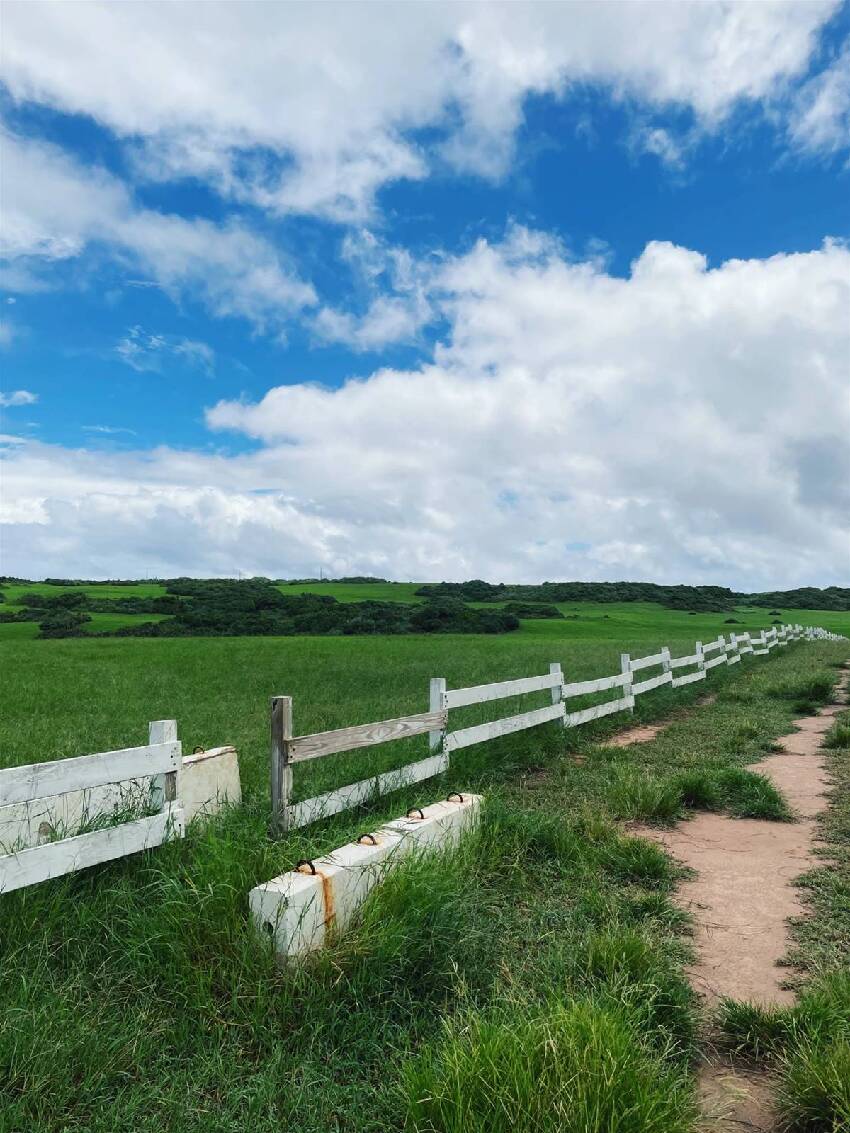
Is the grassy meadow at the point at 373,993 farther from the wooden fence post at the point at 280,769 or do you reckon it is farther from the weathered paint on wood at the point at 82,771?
the weathered paint on wood at the point at 82,771

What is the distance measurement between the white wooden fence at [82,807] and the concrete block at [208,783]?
0.32m

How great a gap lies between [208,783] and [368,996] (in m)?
2.95

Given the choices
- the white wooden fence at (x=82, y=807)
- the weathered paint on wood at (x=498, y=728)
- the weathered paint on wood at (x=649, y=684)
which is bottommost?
the weathered paint on wood at (x=649, y=684)

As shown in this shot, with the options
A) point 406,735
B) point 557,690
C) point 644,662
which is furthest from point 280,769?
point 644,662

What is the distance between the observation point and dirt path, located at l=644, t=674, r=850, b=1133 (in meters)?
3.41

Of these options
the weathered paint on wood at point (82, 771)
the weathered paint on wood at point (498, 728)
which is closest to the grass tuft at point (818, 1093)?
the weathered paint on wood at point (82, 771)

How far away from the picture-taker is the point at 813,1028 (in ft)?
11.5

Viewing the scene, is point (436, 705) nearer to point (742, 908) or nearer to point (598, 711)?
point (742, 908)

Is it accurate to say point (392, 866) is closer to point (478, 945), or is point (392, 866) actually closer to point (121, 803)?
point (478, 945)

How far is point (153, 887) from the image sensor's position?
4773 millimetres

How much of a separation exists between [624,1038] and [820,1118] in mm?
809

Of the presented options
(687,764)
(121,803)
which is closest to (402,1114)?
(121,803)

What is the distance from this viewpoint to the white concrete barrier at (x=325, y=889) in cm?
398

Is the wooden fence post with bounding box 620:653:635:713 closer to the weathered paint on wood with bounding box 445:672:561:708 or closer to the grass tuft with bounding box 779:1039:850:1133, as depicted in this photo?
the weathered paint on wood with bounding box 445:672:561:708
